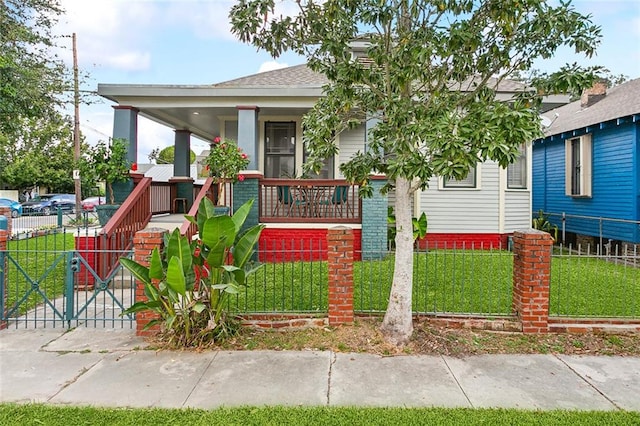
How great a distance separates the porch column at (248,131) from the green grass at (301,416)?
638cm

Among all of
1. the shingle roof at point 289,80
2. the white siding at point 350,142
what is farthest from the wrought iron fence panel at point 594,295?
the white siding at point 350,142

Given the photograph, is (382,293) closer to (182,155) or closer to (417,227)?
(417,227)

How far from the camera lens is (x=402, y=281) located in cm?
501

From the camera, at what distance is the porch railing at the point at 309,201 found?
30.1 ft

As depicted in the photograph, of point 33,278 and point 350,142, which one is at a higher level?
point 350,142

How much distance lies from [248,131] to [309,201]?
6.86ft

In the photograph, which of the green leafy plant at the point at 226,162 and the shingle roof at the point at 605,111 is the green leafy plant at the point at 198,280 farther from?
the shingle roof at the point at 605,111

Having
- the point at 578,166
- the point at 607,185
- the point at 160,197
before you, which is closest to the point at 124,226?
the point at 160,197

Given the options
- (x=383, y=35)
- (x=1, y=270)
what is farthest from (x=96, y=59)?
(x=383, y=35)

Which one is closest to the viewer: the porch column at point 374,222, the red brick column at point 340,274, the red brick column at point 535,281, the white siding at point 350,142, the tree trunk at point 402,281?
the tree trunk at point 402,281

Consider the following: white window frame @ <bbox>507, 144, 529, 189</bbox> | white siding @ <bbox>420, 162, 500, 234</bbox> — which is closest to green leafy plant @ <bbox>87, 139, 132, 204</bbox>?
white siding @ <bbox>420, 162, 500, 234</bbox>

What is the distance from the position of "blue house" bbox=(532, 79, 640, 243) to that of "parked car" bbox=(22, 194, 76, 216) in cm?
2980

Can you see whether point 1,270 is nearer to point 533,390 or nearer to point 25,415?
point 25,415

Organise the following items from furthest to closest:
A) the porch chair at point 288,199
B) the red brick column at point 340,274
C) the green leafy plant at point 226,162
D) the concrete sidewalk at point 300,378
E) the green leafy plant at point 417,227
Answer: the green leafy plant at point 417,227
the porch chair at point 288,199
the green leafy plant at point 226,162
the red brick column at point 340,274
the concrete sidewalk at point 300,378
